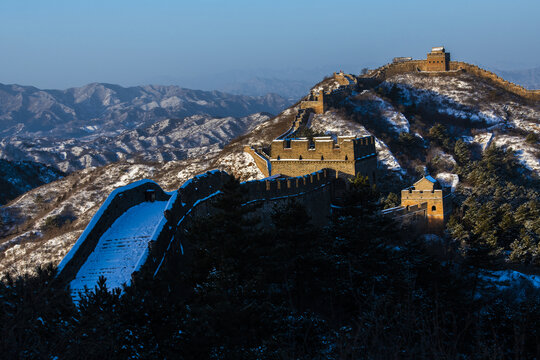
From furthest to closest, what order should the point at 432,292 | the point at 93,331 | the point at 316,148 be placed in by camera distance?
the point at 316,148, the point at 432,292, the point at 93,331

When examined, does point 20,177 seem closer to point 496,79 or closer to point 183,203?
point 496,79

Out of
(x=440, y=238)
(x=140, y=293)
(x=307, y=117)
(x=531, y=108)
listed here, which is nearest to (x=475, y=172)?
(x=307, y=117)

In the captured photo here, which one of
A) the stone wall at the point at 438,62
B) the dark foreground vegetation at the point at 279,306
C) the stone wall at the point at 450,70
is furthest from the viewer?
the stone wall at the point at 438,62

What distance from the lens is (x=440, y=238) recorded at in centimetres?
3309

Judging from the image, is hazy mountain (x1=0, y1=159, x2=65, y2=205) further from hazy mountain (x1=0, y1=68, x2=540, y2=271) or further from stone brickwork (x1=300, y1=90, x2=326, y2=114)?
stone brickwork (x1=300, y1=90, x2=326, y2=114)

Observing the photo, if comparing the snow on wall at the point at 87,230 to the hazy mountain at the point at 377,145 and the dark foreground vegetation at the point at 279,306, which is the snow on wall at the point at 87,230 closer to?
the dark foreground vegetation at the point at 279,306

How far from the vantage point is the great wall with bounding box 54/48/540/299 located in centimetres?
1359

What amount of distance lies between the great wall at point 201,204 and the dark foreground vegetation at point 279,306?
90 centimetres

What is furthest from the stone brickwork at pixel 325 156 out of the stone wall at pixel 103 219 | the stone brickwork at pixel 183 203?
the stone wall at pixel 103 219

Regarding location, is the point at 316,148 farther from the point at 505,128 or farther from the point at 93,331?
the point at 505,128

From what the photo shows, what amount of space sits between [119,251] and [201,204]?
5603 mm

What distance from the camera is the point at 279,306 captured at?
13.4m

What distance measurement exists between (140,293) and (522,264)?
29.8 metres

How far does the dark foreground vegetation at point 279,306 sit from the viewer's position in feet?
30.2
